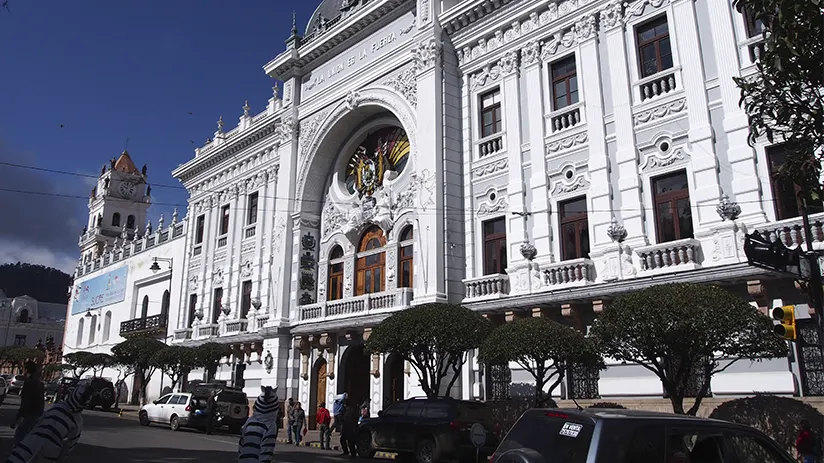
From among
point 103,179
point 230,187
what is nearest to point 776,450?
point 230,187

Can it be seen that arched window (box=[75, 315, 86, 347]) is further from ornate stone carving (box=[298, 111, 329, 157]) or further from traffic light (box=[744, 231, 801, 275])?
traffic light (box=[744, 231, 801, 275])

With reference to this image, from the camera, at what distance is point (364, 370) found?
26234mm

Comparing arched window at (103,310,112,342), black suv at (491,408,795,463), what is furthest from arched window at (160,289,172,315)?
black suv at (491,408,795,463)

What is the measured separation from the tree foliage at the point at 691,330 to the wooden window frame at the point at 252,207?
23573 millimetres

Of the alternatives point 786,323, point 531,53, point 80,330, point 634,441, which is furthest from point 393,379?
point 80,330

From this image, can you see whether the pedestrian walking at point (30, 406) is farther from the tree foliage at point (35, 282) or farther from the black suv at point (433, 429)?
the tree foliage at point (35, 282)

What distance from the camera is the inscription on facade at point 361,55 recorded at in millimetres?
25906

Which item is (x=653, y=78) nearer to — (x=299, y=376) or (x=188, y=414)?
(x=299, y=376)

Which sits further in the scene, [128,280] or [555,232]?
[128,280]

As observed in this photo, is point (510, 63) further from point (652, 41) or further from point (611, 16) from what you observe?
point (652, 41)

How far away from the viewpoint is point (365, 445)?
57.5 ft

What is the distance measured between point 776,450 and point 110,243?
6689 centimetres

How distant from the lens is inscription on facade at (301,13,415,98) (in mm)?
25906

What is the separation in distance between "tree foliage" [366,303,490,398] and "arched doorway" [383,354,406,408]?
5.25m
